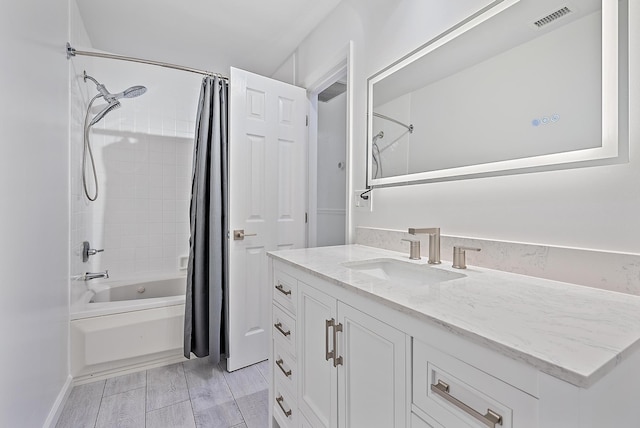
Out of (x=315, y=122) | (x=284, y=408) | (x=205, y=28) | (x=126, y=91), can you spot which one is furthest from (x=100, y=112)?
(x=284, y=408)

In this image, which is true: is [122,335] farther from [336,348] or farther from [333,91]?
[333,91]

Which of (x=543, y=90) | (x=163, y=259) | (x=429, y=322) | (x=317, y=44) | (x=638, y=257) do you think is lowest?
(x=163, y=259)

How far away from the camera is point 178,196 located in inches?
113

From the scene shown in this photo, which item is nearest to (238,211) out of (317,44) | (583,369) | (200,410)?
(200,410)

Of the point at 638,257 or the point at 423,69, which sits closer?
the point at 638,257

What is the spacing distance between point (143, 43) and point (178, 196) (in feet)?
4.29

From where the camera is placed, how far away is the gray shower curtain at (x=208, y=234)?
194cm

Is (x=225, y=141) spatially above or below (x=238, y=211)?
above

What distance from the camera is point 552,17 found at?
0.92 m

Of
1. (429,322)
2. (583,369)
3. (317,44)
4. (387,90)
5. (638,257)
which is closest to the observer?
(583,369)

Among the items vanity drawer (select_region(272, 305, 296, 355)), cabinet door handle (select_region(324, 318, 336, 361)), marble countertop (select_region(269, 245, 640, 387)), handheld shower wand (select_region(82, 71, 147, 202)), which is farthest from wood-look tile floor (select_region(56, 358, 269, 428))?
handheld shower wand (select_region(82, 71, 147, 202))

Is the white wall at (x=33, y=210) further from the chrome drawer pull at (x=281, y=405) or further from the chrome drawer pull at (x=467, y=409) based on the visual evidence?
the chrome drawer pull at (x=467, y=409)

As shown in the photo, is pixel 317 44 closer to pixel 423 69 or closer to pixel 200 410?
pixel 423 69

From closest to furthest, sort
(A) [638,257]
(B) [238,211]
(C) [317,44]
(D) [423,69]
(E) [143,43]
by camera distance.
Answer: (A) [638,257], (D) [423,69], (B) [238,211], (C) [317,44], (E) [143,43]
